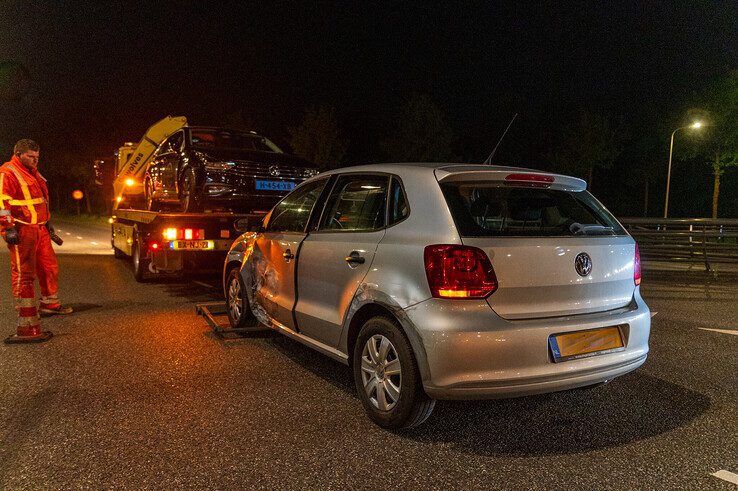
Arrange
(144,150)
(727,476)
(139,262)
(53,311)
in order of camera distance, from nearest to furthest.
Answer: (727,476) < (53,311) < (139,262) < (144,150)

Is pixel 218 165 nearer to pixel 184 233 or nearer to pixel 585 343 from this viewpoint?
pixel 184 233

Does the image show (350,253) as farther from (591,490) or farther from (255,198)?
(255,198)

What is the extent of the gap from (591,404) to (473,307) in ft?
5.13

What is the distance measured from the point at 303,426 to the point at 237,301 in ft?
8.60

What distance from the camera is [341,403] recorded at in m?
4.12

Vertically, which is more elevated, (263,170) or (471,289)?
(263,170)

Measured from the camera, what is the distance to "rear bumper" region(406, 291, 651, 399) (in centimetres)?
317

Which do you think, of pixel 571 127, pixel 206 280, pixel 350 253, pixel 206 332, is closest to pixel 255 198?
pixel 206 280

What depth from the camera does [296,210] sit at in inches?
202

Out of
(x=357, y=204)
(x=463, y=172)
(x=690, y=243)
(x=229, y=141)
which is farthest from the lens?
(x=690, y=243)

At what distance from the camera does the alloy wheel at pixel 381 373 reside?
3586mm

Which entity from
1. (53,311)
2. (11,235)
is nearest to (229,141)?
(53,311)

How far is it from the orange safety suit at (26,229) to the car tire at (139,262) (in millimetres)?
2577

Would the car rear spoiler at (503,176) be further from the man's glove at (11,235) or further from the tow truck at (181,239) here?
the tow truck at (181,239)
